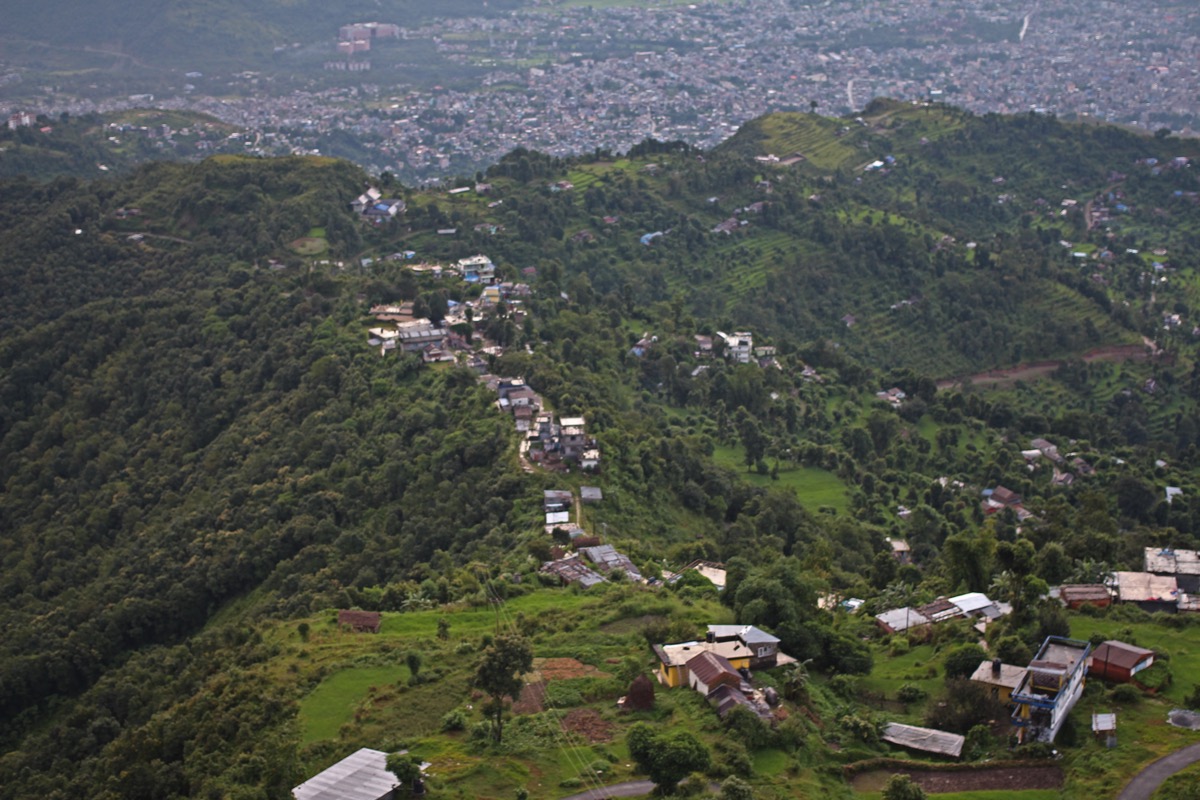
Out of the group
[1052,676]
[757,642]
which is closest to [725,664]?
[757,642]

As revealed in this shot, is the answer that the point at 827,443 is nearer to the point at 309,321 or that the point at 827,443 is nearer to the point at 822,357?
the point at 822,357

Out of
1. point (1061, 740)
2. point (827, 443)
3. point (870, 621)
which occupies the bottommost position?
point (827, 443)

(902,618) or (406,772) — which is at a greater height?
(406,772)

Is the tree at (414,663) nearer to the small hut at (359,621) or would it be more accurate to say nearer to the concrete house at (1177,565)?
the small hut at (359,621)

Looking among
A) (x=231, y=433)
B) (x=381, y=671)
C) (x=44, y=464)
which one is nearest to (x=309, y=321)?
(x=231, y=433)

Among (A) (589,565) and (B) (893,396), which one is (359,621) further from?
(B) (893,396)

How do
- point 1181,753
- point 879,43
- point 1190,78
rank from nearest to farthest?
point 1181,753, point 1190,78, point 879,43

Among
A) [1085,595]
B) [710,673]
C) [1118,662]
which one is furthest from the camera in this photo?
[1085,595]
